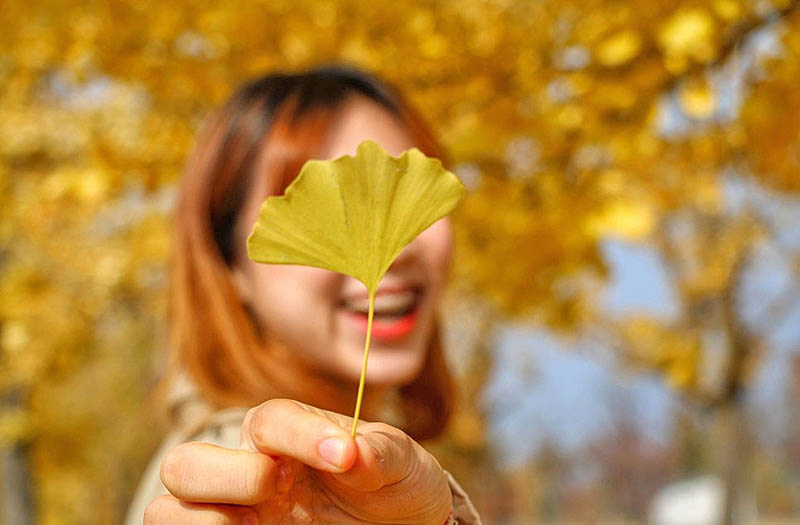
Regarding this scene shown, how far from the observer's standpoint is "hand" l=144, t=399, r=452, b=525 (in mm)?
387

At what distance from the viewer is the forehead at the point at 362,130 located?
1.15 m

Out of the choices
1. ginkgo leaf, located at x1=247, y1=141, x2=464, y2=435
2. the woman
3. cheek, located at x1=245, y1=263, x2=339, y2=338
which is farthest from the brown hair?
ginkgo leaf, located at x1=247, y1=141, x2=464, y2=435

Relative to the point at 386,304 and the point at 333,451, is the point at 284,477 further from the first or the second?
the point at 386,304

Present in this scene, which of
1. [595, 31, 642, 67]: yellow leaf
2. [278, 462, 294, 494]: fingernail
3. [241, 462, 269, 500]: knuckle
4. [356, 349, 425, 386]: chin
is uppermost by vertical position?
[595, 31, 642, 67]: yellow leaf

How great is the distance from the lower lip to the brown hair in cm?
20

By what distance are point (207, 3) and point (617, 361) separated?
8905mm

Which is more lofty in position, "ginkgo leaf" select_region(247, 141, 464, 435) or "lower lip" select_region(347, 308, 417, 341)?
"ginkgo leaf" select_region(247, 141, 464, 435)

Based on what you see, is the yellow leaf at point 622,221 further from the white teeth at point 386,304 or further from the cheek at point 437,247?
the white teeth at point 386,304

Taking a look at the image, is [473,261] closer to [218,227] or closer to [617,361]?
[218,227]

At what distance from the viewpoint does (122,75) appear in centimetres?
231

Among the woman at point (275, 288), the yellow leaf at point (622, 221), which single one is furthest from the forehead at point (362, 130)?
the yellow leaf at point (622, 221)

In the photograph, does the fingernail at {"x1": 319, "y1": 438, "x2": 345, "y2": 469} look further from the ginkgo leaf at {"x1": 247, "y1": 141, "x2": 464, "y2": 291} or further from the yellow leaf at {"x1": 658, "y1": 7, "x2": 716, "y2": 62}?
the yellow leaf at {"x1": 658, "y1": 7, "x2": 716, "y2": 62}

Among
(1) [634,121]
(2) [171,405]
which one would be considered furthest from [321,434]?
(1) [634,121]

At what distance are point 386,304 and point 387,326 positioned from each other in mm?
24
